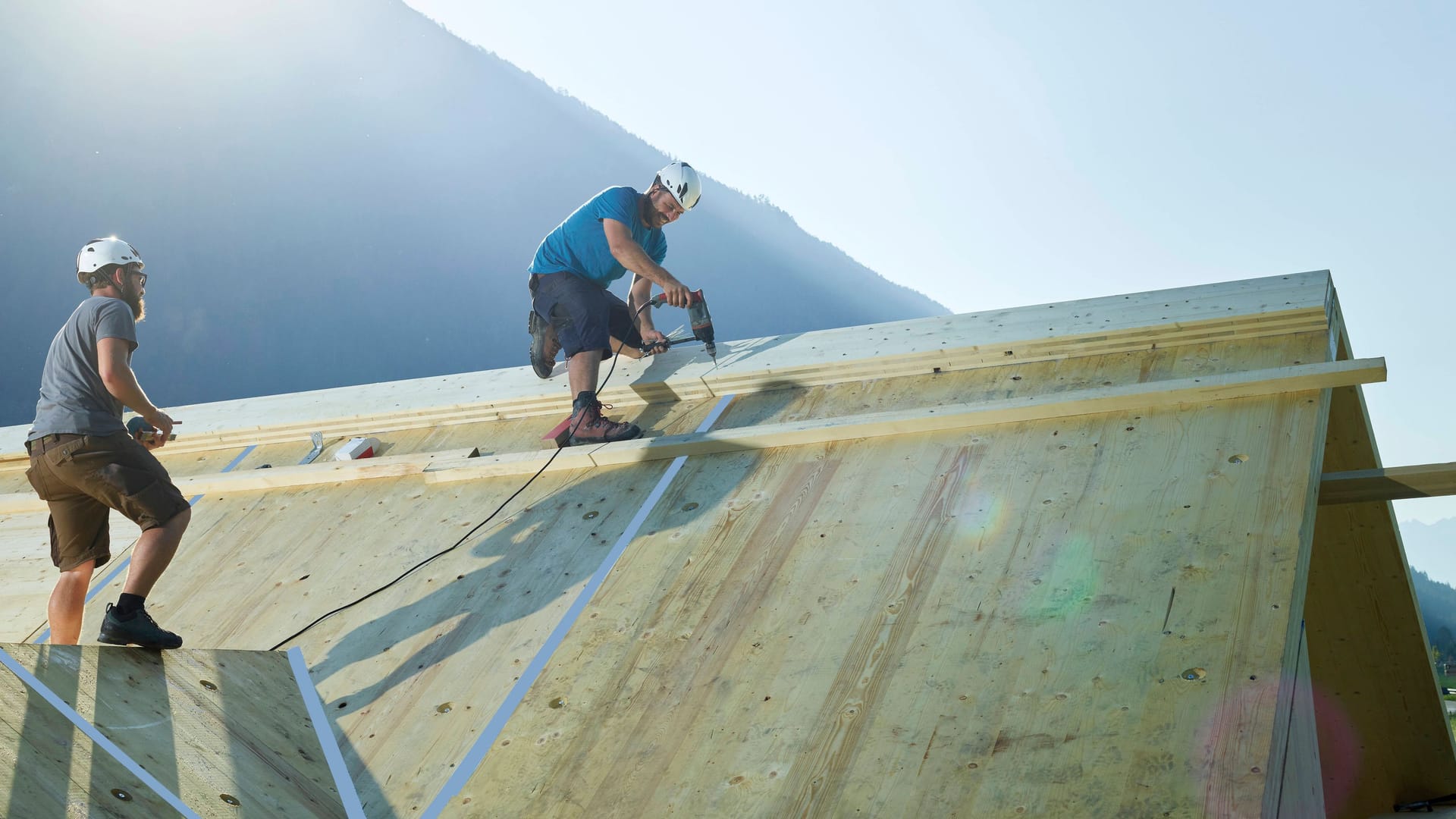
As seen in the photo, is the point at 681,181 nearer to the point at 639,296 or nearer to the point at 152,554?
the point at 639,296

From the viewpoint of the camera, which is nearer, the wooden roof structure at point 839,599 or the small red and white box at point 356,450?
the wooden roof structure at point 839,599

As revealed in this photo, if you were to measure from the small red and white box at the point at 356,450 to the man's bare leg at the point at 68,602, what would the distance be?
1465mm

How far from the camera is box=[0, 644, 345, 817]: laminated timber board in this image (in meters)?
2.62

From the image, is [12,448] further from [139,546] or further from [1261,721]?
[1261,721]

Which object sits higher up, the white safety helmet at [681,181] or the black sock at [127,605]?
the white safety helmet at [681,181]

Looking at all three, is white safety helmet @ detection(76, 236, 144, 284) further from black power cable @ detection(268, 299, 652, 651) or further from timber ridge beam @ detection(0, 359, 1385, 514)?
timber ridge beam @ detection(0, 359, 1385, 514)

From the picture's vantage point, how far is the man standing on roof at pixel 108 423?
144 inches

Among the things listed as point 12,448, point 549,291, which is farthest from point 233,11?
point 549,291

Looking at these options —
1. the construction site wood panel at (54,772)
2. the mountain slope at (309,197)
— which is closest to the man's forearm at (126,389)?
the construction site wood panel at (54,772)

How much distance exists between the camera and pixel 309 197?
2198 centimetres

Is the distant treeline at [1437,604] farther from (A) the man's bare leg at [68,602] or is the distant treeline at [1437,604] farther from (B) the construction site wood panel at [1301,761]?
(A) the man's bare leg at [68,602]

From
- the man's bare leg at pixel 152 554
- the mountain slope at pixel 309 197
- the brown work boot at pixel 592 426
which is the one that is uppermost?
the mountain slope at pixel 309 197

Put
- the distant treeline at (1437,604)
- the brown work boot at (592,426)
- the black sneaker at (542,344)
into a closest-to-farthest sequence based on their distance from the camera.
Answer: the brown work boot at (592,426) < the black sneaker at (542,344) < the distant treeline at (1437,604)

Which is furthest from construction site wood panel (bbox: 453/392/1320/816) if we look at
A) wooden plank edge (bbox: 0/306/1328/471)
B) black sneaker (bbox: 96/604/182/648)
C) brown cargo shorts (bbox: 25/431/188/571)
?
brown cargo shorts (bbox: 25/431/188/571)
